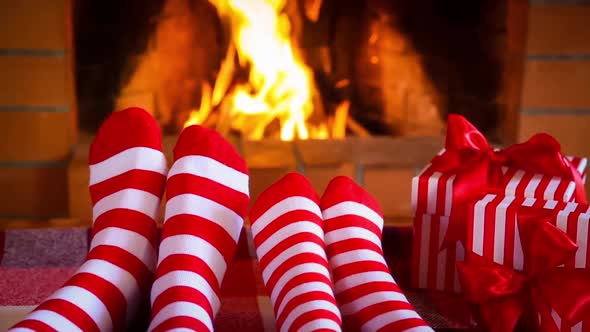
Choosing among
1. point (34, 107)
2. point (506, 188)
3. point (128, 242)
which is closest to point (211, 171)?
point (128, 242)

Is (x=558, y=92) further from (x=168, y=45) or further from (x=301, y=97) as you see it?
(x=168, y=45)

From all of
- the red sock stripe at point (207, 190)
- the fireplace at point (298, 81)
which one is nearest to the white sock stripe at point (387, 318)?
the red sock stripe at point (207, 190)

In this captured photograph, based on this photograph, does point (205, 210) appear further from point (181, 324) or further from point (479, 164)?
point (479, 164)

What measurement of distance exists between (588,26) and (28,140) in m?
1.32

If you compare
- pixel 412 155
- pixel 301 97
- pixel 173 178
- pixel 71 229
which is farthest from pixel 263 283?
pixel 301 97

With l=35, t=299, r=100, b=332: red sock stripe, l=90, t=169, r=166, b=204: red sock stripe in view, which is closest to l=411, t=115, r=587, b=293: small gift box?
l=90, t=169, r=166, b=204: red sock stripe

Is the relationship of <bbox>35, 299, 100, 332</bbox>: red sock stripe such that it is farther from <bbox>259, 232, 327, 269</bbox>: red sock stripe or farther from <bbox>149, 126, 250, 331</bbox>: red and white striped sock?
<bbox>259, 232, 327, 269</bbox>: red sock stripe

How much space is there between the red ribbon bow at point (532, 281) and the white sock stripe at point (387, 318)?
0.10 metres

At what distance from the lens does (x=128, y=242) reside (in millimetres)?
850

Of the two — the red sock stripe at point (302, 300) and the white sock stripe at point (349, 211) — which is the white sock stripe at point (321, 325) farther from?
the white sock stripe at point (349, 211)

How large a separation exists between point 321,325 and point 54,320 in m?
0.24

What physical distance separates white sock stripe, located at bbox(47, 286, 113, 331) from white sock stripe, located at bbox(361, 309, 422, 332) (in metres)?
0.25

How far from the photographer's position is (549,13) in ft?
5.91

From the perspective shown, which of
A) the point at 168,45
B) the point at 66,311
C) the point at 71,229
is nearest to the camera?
the point at 66,311
